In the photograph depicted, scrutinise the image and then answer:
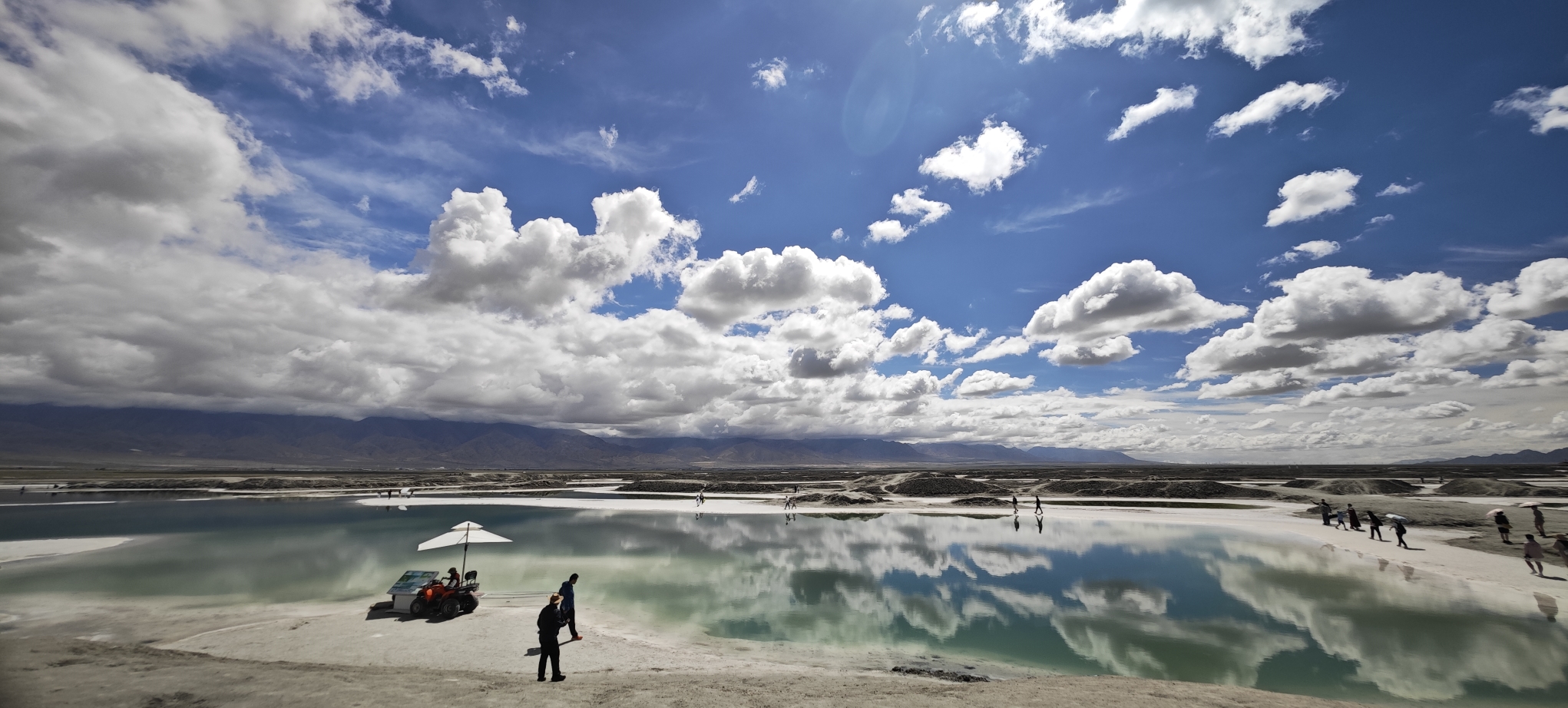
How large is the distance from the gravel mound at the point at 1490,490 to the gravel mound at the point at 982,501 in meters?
60.0

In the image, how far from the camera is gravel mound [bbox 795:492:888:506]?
74562 millimetres

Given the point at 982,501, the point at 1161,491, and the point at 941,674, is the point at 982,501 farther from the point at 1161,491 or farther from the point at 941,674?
the point at 941,674

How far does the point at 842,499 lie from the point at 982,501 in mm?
18117

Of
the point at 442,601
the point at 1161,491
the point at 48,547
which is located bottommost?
the point at 1161,491

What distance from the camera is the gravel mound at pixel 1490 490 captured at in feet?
232

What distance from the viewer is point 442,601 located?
2042 centimetres

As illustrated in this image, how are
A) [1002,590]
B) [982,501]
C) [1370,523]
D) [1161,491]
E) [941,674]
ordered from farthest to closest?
[1161,491]
[982,501]
[1370,523]
[1002,590]
[941,674]

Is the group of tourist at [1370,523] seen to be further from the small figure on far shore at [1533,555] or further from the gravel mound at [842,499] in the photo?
the gravel mound at [842,499]

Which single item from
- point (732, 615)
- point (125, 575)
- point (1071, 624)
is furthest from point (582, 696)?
point (125, 575)

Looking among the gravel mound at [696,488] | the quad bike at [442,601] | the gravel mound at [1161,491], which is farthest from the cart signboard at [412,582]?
the gravel mound at [1161,491]

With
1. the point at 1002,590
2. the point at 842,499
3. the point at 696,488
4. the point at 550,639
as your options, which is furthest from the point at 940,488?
the point at 550,639

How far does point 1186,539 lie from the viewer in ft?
138

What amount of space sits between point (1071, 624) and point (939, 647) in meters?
6.00

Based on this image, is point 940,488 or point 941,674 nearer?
point 941,674
